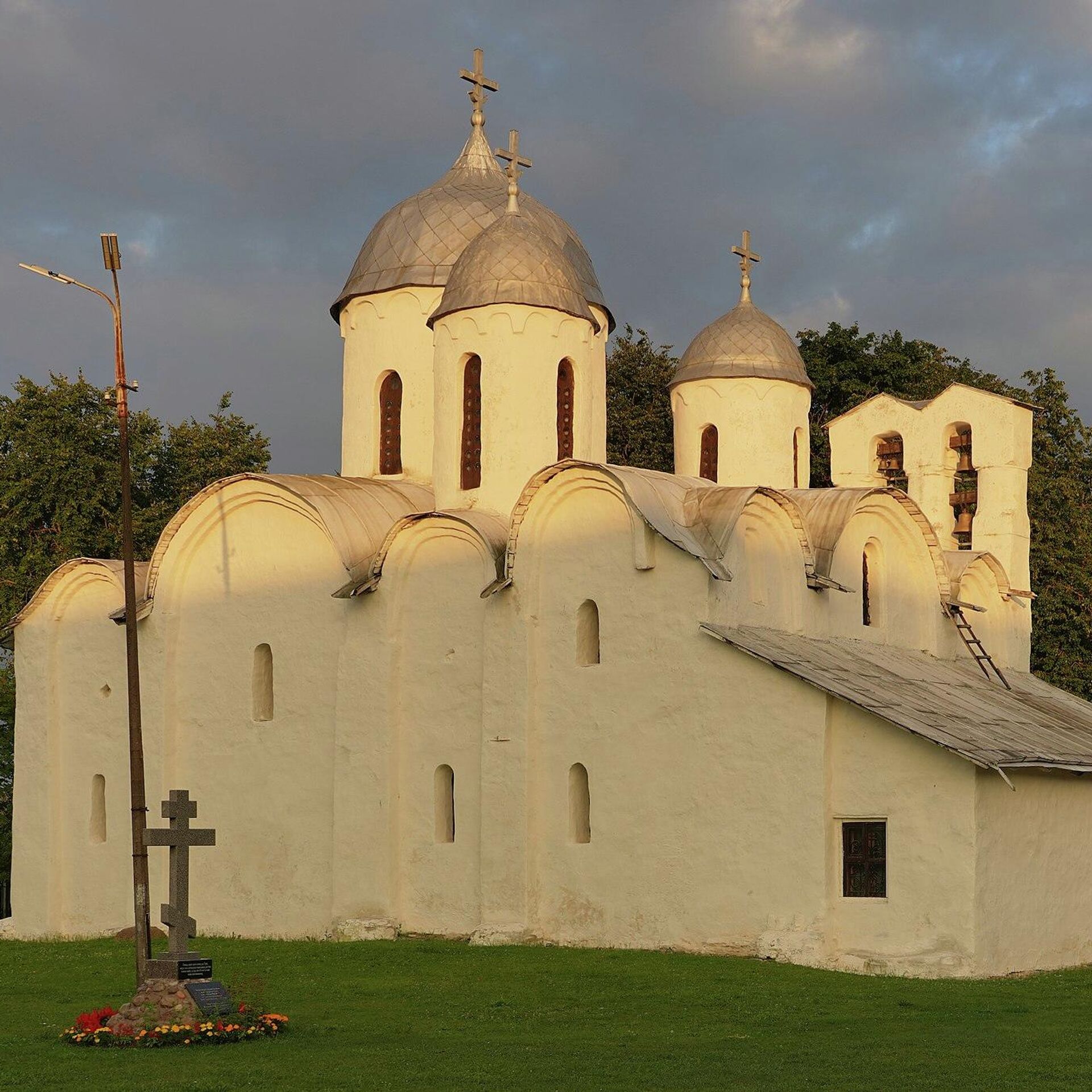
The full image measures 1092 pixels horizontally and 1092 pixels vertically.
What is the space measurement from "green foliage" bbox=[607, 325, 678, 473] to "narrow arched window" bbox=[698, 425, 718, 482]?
9.68 m

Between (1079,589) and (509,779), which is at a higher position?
(1079,589)

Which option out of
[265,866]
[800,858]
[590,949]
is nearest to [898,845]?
[800,858]

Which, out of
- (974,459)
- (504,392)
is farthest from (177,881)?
(974,459)

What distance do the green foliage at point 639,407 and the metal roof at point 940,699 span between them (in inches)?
576

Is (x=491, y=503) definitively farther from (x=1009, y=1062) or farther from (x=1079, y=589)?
(x=1079, y=589)

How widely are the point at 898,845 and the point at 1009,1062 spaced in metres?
5.51

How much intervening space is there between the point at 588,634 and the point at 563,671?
0.49m

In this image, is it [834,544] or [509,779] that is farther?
[834,544]

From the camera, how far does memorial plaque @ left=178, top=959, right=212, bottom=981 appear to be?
1328 centimetres

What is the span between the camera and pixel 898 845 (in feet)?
57.3

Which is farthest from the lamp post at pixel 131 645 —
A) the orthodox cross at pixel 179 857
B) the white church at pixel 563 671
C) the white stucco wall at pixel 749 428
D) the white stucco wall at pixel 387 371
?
the white stucco wall at pixel 749 428

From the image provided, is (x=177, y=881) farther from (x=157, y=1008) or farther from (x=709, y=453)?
(x=709, y=453)

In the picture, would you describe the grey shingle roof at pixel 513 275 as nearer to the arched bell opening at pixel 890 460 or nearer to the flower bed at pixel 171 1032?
the arched bell opening at pixel 890 460

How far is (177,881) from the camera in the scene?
1388cm
